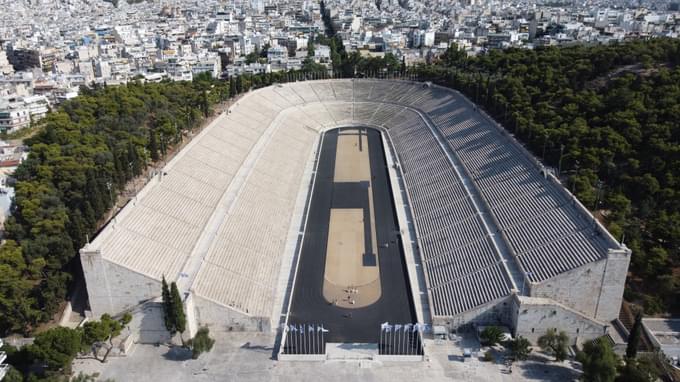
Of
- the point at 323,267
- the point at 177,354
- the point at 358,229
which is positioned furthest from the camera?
the point at 358,229

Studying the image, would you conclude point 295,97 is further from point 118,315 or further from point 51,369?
point 51,369

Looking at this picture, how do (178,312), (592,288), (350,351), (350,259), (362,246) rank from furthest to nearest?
1. (362,246)
2. (350,259)
3. (592,288)
4. (350,351)
5. (178,312)

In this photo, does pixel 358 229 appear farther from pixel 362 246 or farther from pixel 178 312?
pixel 178 312

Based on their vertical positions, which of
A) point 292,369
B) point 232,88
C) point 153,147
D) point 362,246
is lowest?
point 292,369

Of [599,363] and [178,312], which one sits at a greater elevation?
[178,312]

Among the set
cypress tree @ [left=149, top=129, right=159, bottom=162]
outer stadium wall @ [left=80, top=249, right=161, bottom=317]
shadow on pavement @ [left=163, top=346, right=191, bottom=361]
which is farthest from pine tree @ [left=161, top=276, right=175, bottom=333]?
cypress tree @ [left=149, top=129, right=159, bottom=162]

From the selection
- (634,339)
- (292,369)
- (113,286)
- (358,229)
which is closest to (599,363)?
(634,339)

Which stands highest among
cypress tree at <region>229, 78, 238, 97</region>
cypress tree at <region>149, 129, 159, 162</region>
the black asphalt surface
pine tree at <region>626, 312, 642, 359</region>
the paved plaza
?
cypress tree at <region>229, 78, 238, 97</region>

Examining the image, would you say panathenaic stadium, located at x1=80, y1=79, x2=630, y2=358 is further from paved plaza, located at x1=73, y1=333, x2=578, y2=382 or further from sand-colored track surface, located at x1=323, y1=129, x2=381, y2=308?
paved plaza, located at x1=73, y1=333, x2=578, y2=382
